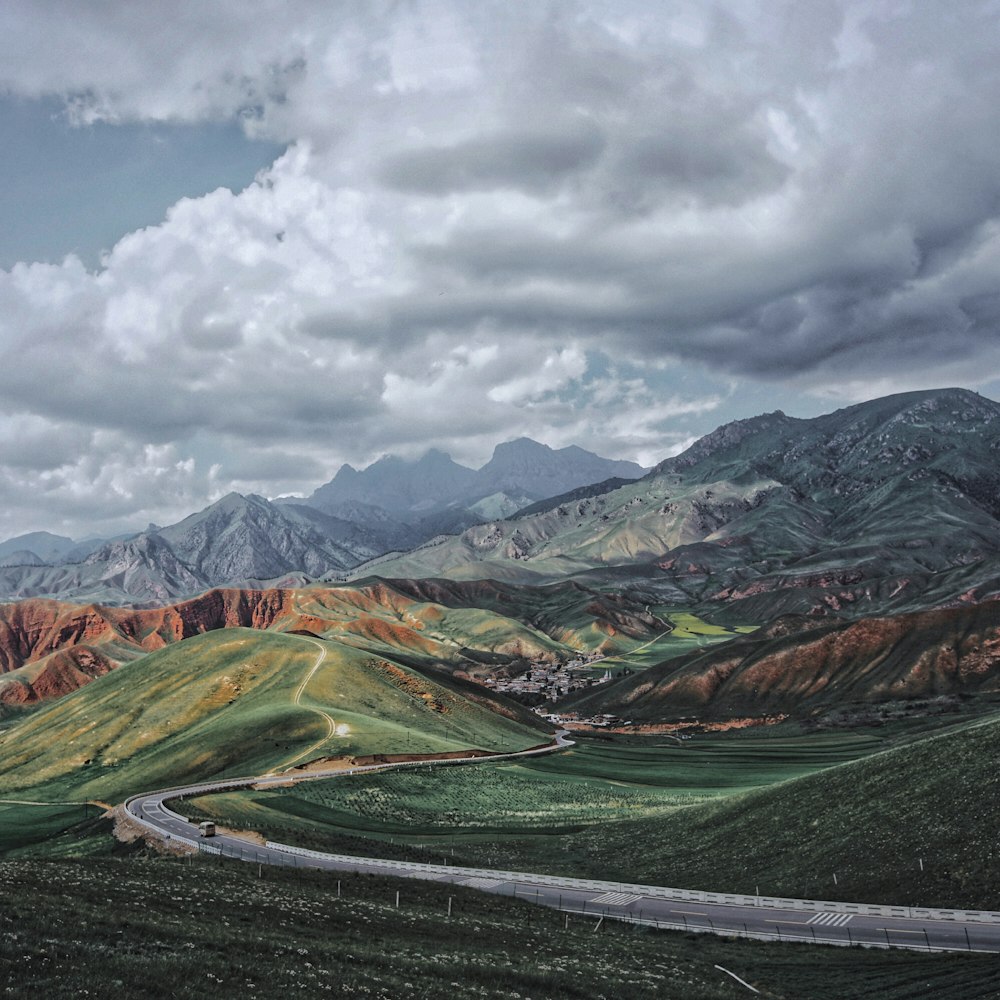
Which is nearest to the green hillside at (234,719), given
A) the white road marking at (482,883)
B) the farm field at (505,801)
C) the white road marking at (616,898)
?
the farm field at (505,801)

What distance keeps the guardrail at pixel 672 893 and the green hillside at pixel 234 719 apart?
47553 mm

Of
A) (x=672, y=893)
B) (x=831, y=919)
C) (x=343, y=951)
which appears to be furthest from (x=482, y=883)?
(x=343, y=951)

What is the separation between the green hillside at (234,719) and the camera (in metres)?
119

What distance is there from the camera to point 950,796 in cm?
5894

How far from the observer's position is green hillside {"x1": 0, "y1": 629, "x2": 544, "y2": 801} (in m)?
119

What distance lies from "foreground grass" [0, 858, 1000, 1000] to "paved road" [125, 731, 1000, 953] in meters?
3.09

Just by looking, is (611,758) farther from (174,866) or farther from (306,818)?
(174,866)

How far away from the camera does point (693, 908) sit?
54.5 m

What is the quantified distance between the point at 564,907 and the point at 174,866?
2603cm

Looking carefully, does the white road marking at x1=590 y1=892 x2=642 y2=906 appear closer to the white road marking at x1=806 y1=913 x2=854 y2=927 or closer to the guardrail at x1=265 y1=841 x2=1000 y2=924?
the guardrail at x1=265 y1=841 x2=1000 y2=924

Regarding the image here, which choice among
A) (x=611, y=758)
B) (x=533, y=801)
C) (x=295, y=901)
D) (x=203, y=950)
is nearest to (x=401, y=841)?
(x=533, y=801)

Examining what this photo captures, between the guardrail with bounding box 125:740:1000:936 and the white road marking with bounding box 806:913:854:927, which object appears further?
the white road marking with bounding box 806:913:854:927

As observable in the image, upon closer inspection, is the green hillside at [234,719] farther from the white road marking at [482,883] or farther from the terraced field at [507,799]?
the white road marking at [482,883]

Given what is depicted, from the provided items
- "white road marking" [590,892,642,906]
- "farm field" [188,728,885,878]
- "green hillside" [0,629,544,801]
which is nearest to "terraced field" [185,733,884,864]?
"farm field" [188,728,885,878]
